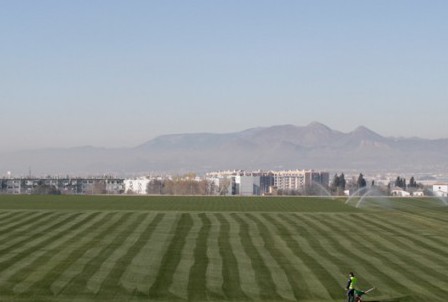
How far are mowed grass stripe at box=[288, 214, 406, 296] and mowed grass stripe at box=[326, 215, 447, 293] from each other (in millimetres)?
1776

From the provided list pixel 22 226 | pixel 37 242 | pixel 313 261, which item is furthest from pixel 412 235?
pixel 22 226

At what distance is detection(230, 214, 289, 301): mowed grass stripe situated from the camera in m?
51.9

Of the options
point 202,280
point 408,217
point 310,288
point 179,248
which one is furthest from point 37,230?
point 408,217

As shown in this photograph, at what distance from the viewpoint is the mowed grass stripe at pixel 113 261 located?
173 ft

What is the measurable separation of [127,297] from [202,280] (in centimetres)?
713

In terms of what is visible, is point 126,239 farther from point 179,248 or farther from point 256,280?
point 256,280

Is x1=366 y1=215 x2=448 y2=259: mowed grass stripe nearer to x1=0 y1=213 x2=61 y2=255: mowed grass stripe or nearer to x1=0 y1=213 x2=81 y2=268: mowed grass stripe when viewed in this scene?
x1=0 y1=213 x2=81 y2=268: mowed grass stripe

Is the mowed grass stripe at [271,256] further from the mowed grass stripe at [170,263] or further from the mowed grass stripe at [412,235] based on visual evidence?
the mowed grass stripe at [412,235]

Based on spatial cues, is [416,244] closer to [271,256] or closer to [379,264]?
[379,264]

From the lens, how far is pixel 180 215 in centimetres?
10438

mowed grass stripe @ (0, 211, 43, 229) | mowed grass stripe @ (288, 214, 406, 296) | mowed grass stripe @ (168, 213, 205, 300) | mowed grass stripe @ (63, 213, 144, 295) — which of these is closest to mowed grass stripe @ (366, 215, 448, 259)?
mowed grass stripe @ (288, 214, 406, 296)

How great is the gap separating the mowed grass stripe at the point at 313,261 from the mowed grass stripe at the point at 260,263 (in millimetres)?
2023

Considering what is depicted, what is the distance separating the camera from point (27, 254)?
65.3 m

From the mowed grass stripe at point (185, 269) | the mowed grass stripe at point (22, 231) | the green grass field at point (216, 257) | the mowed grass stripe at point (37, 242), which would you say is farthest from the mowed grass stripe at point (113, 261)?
the mowed grass stripe at point (22, 231)
